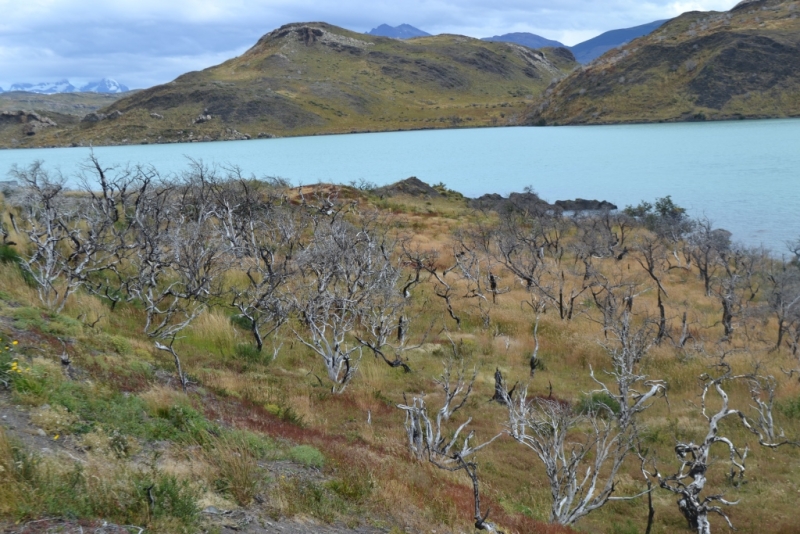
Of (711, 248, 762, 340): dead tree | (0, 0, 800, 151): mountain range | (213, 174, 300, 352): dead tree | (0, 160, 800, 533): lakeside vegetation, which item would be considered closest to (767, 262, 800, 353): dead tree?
(0, 160, 800, 533): lakeside vegetation

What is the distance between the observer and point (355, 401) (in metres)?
11.6

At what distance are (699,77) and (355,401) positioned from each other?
127 metres

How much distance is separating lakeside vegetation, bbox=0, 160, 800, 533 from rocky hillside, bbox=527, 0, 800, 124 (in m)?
103

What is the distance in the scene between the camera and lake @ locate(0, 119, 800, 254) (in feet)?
150

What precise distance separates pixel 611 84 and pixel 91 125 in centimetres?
12361

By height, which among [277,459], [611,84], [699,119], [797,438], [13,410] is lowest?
[797,438]

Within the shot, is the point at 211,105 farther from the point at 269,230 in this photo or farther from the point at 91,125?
the point at 269,230

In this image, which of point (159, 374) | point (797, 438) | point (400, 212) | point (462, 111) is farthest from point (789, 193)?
point (462, 111)

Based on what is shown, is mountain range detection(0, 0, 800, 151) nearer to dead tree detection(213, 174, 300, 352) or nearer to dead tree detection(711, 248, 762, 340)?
dead tree detection(711, 248, 762, 340)

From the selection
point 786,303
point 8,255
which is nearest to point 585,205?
point 786,303

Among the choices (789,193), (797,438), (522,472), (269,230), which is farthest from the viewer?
(789,193)

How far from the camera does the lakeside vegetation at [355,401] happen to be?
5191mm

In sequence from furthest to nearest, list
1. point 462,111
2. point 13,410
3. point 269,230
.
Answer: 1. point 462,111
2. point 269,230
3. point 13,410

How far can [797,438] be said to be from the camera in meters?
11.4
